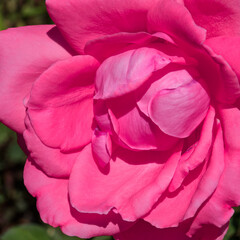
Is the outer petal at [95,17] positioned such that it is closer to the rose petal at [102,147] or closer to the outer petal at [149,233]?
the rose petal at [102,147]

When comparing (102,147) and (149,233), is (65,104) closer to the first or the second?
(102,147)

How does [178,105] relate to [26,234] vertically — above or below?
above

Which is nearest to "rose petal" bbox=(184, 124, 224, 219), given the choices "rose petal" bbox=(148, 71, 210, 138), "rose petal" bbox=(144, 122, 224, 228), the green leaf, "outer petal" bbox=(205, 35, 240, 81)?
"rose petal" bbox=(144, 122, 224, 228)

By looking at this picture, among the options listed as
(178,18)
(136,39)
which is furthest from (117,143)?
(178,18)

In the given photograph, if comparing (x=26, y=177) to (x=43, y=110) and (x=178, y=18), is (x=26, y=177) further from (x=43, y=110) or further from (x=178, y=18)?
(x=178, y=18)

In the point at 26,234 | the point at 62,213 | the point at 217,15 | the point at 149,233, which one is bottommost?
the point at 26,234

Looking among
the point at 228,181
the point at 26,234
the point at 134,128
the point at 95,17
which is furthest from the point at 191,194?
the point at 26,234
